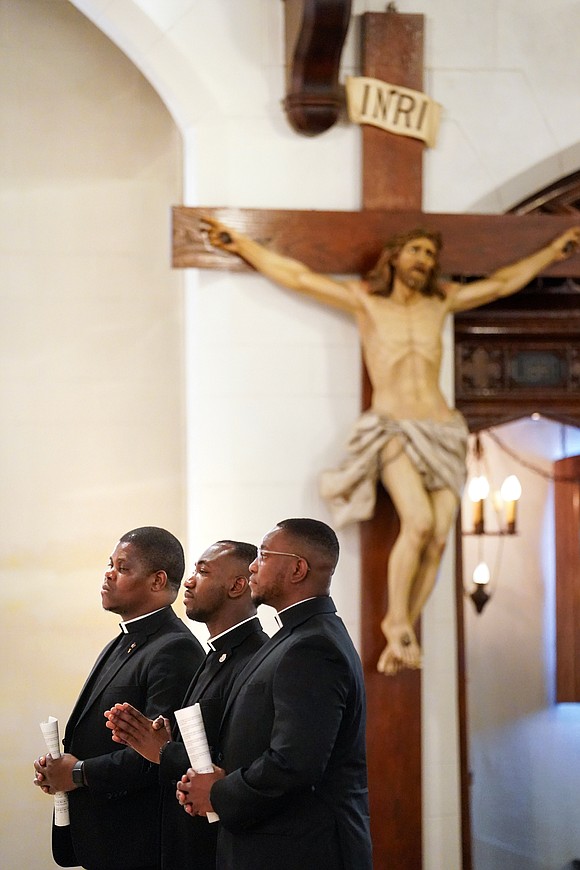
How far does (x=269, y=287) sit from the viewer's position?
16.6 feet

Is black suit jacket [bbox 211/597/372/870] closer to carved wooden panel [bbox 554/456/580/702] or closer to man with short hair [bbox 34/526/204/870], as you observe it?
man with short hair [bbox 34/526/204/870]

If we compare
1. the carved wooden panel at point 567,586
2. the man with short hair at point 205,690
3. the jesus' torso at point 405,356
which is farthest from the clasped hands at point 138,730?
the carved wooden panel at point 567,586

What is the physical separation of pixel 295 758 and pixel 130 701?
0.87m

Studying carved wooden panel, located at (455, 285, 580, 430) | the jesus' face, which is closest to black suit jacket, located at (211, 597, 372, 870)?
the jesus' face

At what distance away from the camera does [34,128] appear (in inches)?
217

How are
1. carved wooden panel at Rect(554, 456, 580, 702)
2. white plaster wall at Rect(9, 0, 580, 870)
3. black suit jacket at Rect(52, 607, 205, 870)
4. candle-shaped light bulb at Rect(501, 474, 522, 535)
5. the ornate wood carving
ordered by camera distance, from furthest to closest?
carved wooden panel at Rect(554, 456, 580, 702) → candle-shaped light bulb at Rect(501, 474, 522, 535) → the ornate wood carving → white plaster wall at Rect(9, 0, 580, 870) → black suit jacket at Rect(52, 607, 205, 870)

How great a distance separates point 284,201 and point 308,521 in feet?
7.80

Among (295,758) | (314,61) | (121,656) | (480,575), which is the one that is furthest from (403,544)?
(295,758)

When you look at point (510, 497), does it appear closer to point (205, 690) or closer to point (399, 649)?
point (399, 649)

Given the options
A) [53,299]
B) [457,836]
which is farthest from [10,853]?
[53,299]

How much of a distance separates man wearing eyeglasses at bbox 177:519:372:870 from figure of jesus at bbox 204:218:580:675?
1885 mm

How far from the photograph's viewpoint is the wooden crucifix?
492 cm

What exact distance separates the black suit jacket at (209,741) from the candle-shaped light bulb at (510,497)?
351 cm

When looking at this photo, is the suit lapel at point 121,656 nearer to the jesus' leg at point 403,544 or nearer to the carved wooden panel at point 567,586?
the jesus' leg at point 403,544
